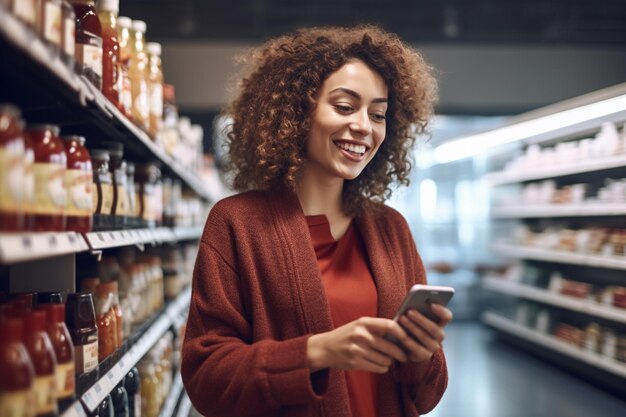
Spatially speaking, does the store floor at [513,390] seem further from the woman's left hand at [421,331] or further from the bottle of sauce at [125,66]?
the woman's left hand at [421,331]

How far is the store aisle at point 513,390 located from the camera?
15.5ft

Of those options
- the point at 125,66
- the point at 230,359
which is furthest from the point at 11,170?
the point at 125,66

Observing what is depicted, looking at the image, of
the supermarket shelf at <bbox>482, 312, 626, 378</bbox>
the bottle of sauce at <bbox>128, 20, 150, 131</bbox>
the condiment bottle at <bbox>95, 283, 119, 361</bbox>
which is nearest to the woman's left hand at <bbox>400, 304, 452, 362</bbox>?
the condiment bottle at <bbox>95, 283, 119, 361</bbox>

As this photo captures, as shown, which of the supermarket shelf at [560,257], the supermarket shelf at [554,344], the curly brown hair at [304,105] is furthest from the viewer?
the supermarket shelf at [560,257]

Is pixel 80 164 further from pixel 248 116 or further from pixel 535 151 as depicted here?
pixel 535 151

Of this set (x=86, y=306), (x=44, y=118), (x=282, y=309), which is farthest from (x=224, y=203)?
(x=44, y=118)

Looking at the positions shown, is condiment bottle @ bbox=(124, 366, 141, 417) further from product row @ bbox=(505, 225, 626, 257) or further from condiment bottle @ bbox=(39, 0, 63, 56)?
product row @ bbox=(505, 225, 626, 257)

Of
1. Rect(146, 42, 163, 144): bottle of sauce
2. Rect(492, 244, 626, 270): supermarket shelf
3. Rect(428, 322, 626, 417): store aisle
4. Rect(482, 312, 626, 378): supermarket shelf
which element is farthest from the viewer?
Rect(492, 244, 626, 270): supermarket shelf

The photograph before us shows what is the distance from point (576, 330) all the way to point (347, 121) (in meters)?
4.85

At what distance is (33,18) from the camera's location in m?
1.24

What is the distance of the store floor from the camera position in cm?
473

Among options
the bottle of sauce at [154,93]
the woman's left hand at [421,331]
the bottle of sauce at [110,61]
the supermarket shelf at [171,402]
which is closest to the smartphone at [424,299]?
the woman's left hand at [421,331]

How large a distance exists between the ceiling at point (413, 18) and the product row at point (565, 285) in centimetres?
300

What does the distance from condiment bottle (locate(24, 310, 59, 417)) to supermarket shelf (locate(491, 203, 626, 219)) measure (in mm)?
4734
